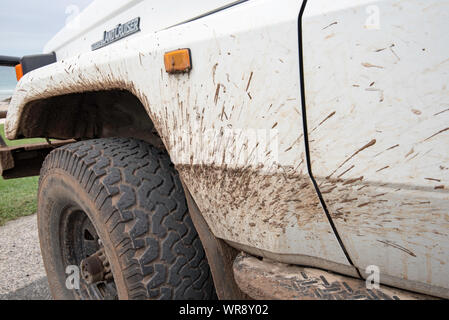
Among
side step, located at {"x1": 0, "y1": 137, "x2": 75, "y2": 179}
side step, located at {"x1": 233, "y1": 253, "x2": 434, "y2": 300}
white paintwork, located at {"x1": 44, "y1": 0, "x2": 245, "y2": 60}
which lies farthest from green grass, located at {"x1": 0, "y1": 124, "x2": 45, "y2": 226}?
side step, located at {"x1": 233, "y1": 253, "x2": 434, "y2": 300}

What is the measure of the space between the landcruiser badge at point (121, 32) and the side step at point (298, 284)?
44.8 inches

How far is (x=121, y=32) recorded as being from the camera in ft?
5.59

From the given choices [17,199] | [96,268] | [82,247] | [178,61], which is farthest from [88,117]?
[17,199]

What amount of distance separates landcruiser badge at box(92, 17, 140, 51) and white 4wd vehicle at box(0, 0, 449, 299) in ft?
0.52

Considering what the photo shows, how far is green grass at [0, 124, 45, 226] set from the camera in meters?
4.18

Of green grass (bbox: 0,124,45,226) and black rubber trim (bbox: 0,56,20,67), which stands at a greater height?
black rubber trim (bbox: 0,56,20,67)

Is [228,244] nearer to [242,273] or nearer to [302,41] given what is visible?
[242,273]

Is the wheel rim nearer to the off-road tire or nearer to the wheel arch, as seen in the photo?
the off-road tire

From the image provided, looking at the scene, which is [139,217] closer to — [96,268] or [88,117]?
[96,268]

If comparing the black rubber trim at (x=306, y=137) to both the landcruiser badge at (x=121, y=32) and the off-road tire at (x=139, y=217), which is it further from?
the landcruiser badge at (x=121, y=32)

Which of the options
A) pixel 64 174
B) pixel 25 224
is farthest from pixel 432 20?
pixel 25 224

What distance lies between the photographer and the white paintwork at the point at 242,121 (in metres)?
0.79

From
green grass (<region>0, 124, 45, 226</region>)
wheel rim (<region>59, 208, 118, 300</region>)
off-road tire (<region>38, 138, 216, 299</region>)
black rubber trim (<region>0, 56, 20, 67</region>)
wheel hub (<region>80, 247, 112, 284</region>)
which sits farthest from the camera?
green grass (<region>0, 124, 45, 226</region>)

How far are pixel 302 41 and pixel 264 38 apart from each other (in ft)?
0.31
